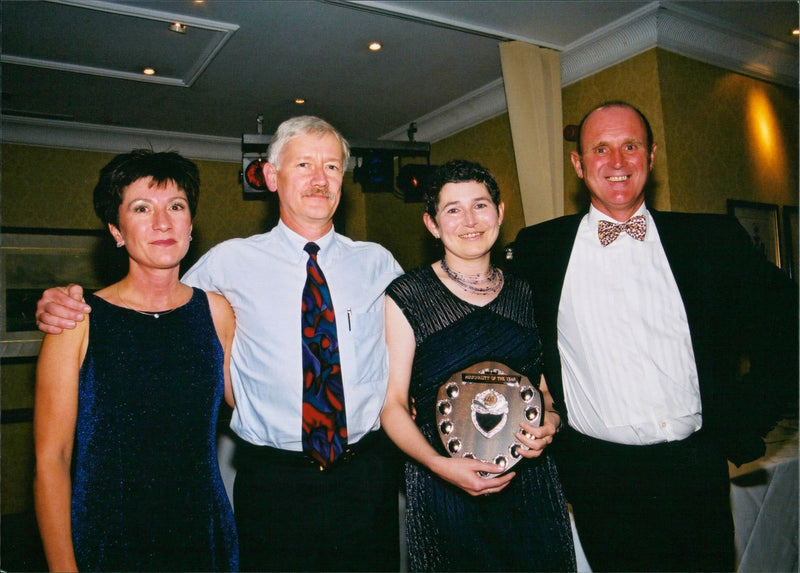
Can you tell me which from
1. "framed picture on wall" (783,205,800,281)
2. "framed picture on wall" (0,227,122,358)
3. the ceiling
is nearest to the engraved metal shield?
the ceiling

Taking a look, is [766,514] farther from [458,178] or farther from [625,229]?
[458,178]

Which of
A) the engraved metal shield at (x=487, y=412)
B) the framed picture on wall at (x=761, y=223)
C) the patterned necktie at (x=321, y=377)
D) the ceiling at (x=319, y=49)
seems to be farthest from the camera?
the framed picture on wall at (x=761, y=223)

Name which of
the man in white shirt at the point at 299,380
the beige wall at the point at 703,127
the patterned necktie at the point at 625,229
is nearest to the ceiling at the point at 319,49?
the beige wall at the point at 703,127

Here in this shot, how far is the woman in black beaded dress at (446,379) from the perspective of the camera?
5.71 feet

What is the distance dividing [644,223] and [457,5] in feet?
8.58

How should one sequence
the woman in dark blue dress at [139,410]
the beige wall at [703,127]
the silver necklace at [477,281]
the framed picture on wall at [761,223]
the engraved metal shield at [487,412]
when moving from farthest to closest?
the framed picture on wall at [761,223] < the beige wall at [703,127] < the silver necklace at [477,281] < the engraved metal shield at [487,412] < the woman in dark blue dress at [139,410]

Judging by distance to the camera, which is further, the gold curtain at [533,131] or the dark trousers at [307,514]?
the gold curtain at [533,131]

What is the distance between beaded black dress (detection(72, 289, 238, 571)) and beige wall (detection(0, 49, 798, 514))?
116 inches

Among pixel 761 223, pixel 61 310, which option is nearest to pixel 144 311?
pixel 61 310

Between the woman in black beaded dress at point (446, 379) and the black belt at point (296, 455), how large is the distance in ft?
0.44

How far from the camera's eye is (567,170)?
4.86m

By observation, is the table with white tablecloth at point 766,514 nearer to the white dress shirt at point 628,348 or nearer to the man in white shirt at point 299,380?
the white dress shirt at point 628,348

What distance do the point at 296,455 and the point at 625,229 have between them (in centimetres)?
141

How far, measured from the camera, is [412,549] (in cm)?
180
